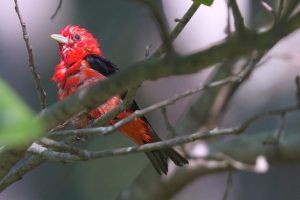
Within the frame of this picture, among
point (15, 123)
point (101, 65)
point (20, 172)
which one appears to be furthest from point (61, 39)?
point (15, 123)

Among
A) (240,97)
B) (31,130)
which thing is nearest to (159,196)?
(240,97)

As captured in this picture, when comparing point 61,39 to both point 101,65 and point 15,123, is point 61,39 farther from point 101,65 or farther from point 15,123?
point 15,123

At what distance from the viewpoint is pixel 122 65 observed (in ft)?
22.8

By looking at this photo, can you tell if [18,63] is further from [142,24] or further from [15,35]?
[142,24]

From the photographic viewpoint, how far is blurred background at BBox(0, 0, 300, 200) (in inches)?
239

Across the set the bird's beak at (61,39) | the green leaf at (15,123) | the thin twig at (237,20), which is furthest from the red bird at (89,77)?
the green leaf at (15,123)

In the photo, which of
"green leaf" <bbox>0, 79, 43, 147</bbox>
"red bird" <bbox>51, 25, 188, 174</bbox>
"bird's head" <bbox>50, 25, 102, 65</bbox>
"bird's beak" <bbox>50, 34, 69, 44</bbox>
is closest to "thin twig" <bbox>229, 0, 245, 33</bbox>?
"green leaf" <bbox>0, 79, 43, 147</bbox>

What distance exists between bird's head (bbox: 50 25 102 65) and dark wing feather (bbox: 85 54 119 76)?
0.17m

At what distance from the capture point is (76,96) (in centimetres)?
182

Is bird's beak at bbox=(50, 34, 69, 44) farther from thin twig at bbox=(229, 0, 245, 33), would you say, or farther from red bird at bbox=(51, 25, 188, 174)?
thin twig at bbox=(229, 0, 245, 33)

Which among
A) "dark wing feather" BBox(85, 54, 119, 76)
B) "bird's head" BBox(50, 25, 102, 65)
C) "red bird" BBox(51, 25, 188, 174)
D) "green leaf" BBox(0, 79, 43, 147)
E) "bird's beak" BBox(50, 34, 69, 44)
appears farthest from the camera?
"bird's beak" BBox(50, 34, 69, 44)

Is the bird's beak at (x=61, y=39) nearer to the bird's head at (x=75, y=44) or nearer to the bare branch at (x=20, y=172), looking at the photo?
the bird's head at (x=75, y=44)

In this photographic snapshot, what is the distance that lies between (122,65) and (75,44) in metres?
1.99

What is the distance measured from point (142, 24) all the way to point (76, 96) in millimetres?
5296
